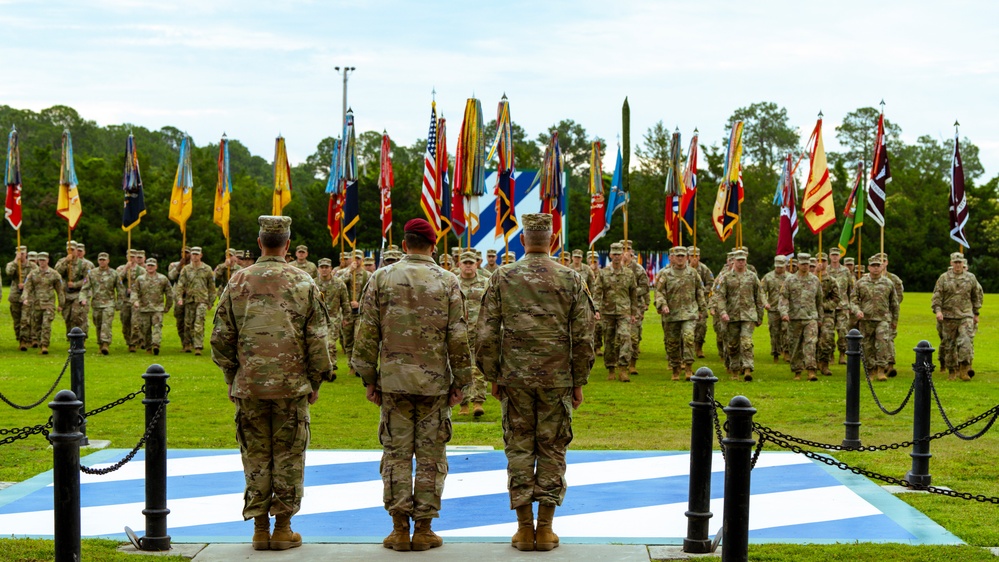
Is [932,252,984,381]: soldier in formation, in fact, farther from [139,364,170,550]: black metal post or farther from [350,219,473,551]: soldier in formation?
[139,364,170,550]: black metal post

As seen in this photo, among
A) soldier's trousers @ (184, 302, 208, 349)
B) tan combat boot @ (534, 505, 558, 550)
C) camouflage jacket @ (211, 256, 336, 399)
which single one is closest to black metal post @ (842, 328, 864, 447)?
tan combat boot @ (534, 505, 558, 550)

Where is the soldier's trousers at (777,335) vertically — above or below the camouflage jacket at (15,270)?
below

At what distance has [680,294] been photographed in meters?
20.3

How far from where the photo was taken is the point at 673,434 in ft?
44.3

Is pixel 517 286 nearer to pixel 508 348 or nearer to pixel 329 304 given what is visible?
pixel 508 348

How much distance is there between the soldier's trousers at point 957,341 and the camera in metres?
20.3

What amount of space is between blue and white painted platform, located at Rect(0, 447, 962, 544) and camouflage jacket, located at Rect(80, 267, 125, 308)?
1441 centimetres

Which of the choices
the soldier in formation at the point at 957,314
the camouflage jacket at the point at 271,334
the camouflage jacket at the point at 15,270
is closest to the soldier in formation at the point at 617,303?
the soldier in formation at the point at 957,314

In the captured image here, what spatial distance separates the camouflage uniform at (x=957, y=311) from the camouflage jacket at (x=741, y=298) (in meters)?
3.13

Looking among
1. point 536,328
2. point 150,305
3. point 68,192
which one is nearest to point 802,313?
point 536,328

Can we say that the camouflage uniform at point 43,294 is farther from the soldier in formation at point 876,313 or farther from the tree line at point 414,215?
the tree line at point 414,215

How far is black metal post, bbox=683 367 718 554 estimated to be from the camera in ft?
25.6

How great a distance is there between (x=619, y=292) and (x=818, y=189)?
18.2ft

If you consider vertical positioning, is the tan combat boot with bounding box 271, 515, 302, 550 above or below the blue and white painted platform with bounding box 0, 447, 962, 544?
above
